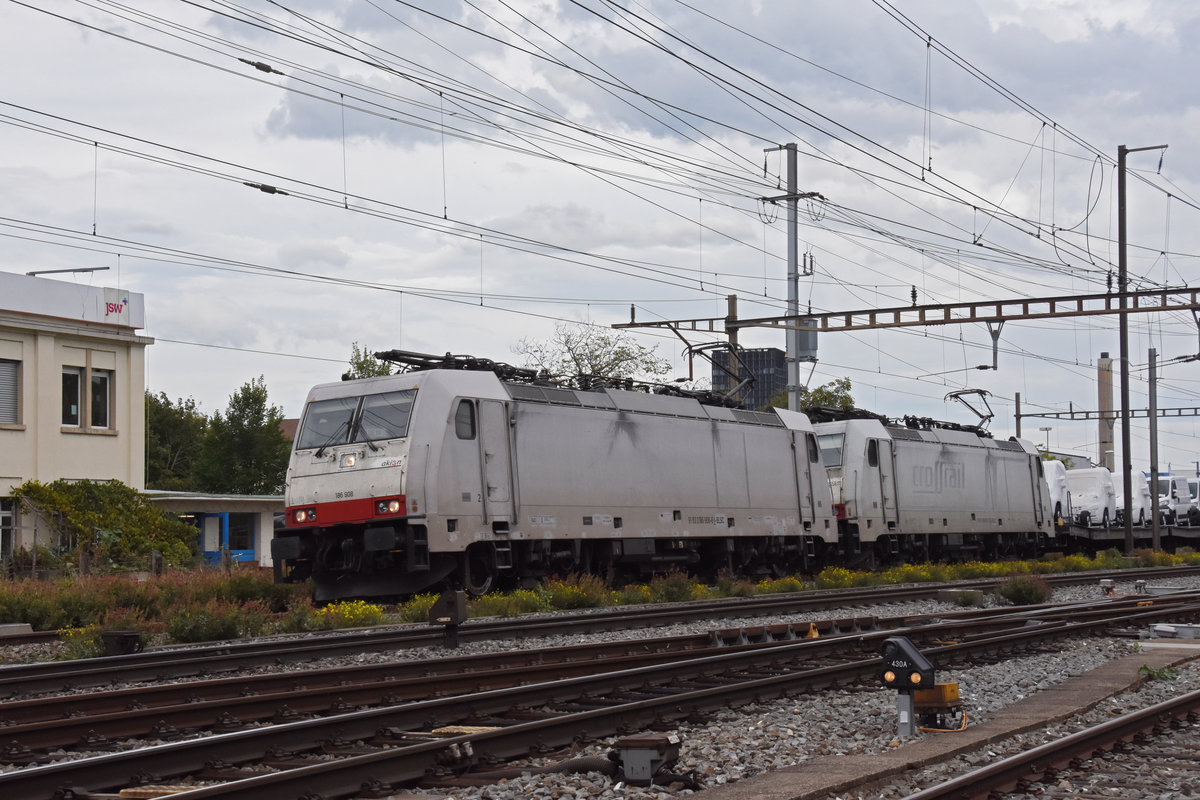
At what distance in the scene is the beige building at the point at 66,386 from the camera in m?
32.6

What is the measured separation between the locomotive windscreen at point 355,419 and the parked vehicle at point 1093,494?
113 ft

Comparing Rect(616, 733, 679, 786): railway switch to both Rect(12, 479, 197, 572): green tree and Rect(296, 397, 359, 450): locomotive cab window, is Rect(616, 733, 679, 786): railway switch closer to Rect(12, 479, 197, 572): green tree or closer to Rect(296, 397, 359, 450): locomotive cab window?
Rect(296, 397, 359, 450): locomotive cab window

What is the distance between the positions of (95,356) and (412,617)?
21.4 m

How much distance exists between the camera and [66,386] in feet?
112

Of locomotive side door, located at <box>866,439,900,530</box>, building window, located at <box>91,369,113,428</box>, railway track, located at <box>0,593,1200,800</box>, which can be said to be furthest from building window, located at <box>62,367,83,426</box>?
railway track, located at <box>0,593,1200,800</box>

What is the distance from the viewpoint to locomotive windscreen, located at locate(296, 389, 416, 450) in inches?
752

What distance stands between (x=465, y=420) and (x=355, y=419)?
1741 millimetres

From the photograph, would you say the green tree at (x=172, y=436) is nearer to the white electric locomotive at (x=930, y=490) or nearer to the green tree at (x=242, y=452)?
the green tree at (x=242, y=452)

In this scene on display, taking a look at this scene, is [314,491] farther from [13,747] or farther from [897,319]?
[897,319]

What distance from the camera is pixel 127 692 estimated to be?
9.40 meters

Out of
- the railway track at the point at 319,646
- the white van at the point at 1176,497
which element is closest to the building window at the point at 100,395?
the railway track at the point at 319,646

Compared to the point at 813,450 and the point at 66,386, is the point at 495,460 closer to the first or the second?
the point at 813,450

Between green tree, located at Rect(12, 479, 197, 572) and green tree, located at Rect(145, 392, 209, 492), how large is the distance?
1928 inches

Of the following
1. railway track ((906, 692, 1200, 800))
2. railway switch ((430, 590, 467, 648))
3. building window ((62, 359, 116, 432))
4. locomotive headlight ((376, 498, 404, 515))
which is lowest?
railway track ((906, 692, 1200, 800))
